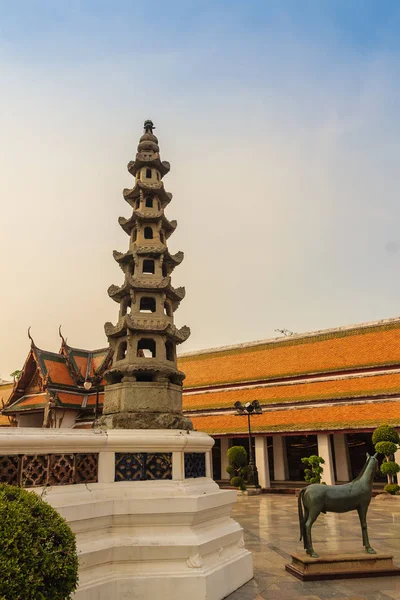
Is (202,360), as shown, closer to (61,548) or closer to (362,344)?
(362,344)

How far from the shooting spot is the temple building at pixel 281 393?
2462 centimetres

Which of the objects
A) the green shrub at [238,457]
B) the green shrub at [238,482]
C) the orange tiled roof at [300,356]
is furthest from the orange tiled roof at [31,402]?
the green shrub at [238,482]

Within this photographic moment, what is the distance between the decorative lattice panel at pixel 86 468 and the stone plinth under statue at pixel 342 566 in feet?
12.3

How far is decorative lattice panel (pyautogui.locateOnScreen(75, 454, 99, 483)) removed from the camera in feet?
21.6

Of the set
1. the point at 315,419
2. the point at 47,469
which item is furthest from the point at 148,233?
the point at 315,419

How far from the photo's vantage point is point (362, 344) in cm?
2778

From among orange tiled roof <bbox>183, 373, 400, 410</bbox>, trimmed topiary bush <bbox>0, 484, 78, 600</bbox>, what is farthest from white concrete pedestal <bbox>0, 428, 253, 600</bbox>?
orange tiled roof <bbox>183, 373, 400, 410</bbox>

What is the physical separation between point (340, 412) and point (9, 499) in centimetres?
2295

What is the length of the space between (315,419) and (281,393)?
11.3ft

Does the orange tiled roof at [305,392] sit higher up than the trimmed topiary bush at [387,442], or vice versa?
the orange tiled roof at [305,392]

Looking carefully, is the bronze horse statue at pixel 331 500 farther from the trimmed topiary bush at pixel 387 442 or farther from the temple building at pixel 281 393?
the temple building at pixel 281 393

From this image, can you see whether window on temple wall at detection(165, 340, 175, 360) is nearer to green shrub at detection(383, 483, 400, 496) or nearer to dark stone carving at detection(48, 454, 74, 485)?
dark stone carving at detection(48, 454, 74, 485)

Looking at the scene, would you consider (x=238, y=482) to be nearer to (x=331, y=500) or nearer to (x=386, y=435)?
(x=386, y=435)

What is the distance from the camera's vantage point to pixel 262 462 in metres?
26.0
